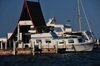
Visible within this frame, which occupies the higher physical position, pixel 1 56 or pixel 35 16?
pixel 35 16

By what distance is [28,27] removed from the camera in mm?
77875

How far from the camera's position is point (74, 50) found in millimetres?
60594

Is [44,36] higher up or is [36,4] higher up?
[36,4]

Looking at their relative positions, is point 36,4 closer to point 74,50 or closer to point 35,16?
point 35,16

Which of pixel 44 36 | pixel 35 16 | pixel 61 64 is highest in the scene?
pixel 35 16

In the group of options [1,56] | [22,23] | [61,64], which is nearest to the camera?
[61,64]

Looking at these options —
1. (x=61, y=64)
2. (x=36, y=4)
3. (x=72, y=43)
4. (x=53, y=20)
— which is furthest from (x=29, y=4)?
(x=61, y=64)

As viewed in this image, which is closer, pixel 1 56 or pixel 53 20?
pixel 1 56

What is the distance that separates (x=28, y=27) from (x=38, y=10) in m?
5.33

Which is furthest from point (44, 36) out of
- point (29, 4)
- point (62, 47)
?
point (29, 4)

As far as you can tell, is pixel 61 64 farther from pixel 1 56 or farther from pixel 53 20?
pixel 53 20

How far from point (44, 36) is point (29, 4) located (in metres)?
15.2

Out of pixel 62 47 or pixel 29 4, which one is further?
pixel 29 4

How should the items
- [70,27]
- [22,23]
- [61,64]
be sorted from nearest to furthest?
[61,64] → [22,23] → [70,27]
